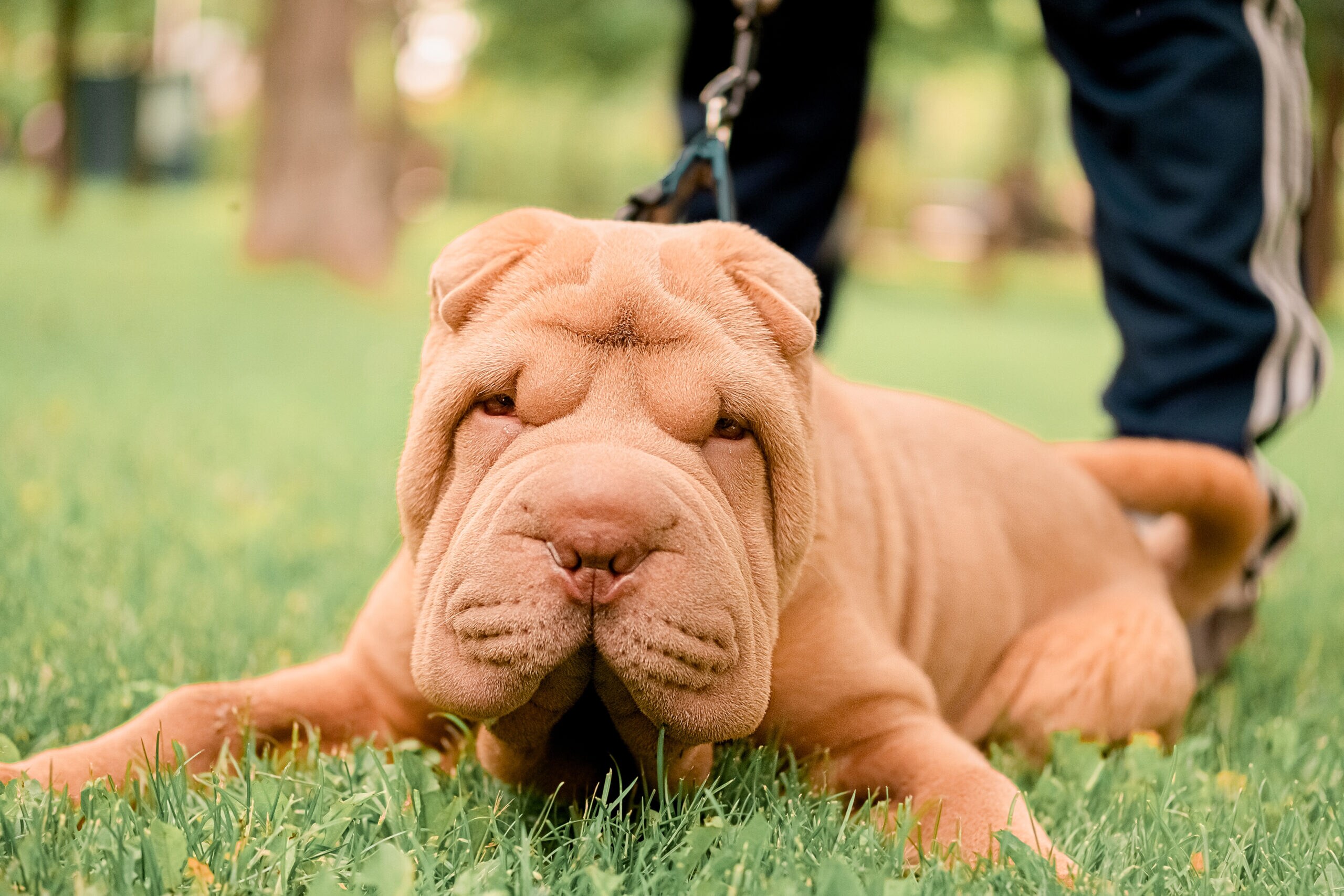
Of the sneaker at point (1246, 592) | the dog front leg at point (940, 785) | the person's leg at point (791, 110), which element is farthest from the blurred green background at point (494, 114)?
the dog front leg at point (940, 785)

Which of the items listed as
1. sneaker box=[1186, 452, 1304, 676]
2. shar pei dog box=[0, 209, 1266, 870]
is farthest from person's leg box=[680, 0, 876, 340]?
sneaker box=[1186, 452, 1304, 676]

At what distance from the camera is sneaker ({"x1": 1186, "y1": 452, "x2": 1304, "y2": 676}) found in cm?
312

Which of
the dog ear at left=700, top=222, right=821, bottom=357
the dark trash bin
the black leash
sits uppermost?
the black leash

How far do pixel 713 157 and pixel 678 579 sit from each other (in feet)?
4.10

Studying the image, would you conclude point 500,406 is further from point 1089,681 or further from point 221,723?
point 1089,681

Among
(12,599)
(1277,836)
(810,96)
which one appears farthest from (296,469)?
(1277,836)

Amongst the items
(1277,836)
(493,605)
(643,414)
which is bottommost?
(1277,836)

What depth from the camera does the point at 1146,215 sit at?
3.13 m

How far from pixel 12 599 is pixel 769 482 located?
75.5 inches

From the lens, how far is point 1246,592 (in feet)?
10.6

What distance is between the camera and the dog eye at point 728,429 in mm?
1836

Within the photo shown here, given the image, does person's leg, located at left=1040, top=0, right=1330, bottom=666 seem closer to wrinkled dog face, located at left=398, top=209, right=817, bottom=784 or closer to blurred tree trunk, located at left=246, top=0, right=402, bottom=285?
wrinkled dog face, located at left=398, top=209, right=817, bottom=784

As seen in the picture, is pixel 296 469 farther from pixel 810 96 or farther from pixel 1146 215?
pixel 1146 215

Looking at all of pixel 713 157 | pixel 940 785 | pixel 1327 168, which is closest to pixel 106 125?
pixel 1327 168
